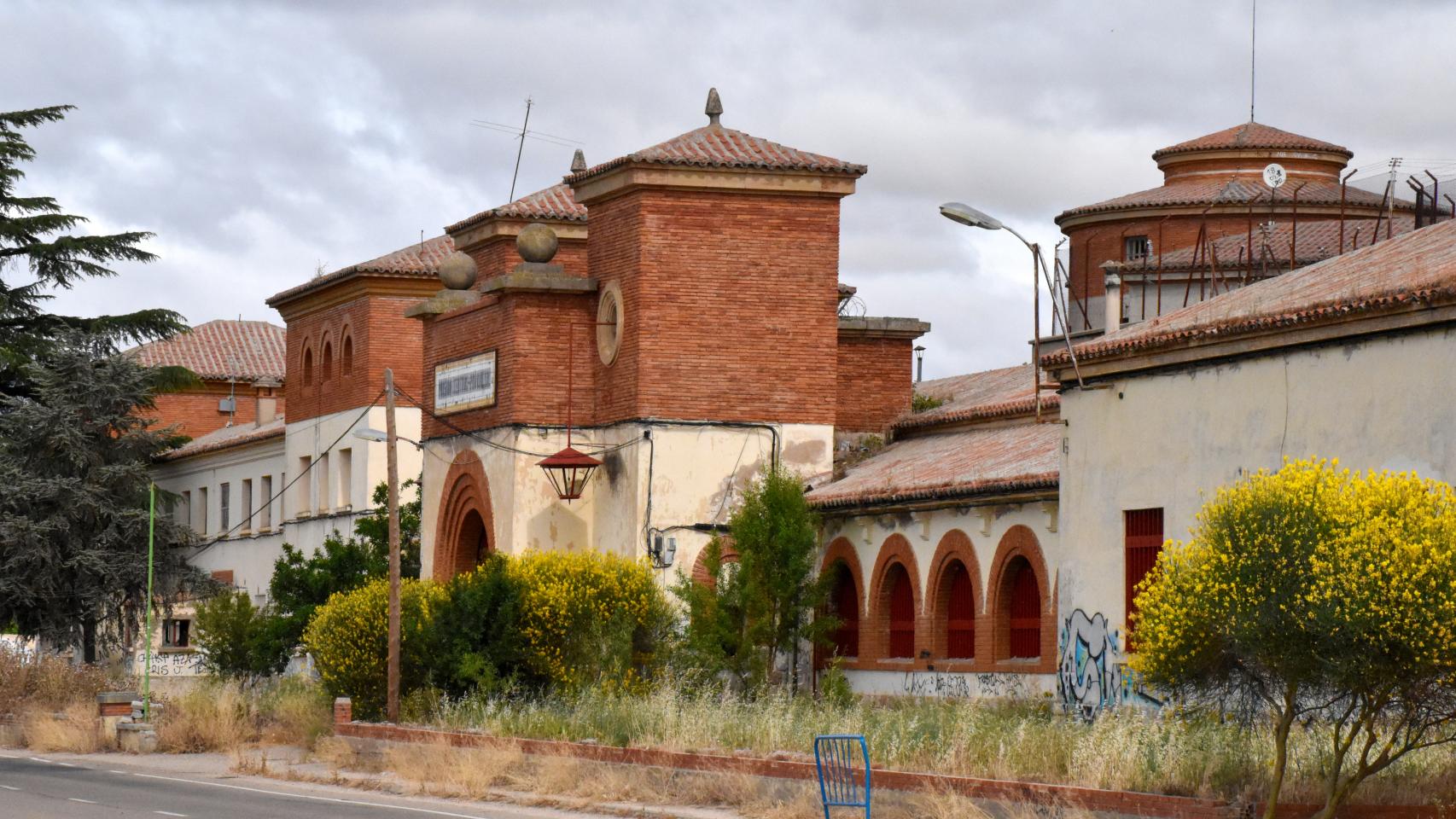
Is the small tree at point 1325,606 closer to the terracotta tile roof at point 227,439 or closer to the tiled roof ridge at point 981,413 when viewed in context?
the tiled roof ridge at point 981,413

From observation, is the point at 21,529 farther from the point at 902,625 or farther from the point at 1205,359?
the point at 1205,359

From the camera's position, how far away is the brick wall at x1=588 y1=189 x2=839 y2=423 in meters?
34.8

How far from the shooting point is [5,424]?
54188 mm

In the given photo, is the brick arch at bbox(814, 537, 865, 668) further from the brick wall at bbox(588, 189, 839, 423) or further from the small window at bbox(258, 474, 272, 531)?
the small window at bbox(258, 474, 272, 531)

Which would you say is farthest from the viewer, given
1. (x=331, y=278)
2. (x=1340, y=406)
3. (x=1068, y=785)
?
(x=331, y=278)

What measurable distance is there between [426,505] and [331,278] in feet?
43.1

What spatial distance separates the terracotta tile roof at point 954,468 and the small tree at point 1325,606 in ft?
A: 35.0

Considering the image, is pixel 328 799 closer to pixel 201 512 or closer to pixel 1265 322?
pixel 1265 322

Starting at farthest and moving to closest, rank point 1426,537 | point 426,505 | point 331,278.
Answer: point 331,278 → point 426,505 → point 1426,537

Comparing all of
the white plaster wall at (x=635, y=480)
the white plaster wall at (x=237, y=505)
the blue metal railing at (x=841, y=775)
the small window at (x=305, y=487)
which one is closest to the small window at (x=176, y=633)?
the white plaster wall at (x=237, y=505)

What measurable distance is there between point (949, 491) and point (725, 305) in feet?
22.1

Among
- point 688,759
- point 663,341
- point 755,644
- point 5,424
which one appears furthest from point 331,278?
point 688,759

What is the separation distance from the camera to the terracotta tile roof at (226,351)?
67.1 m

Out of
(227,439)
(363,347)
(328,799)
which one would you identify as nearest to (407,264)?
(363,347)
